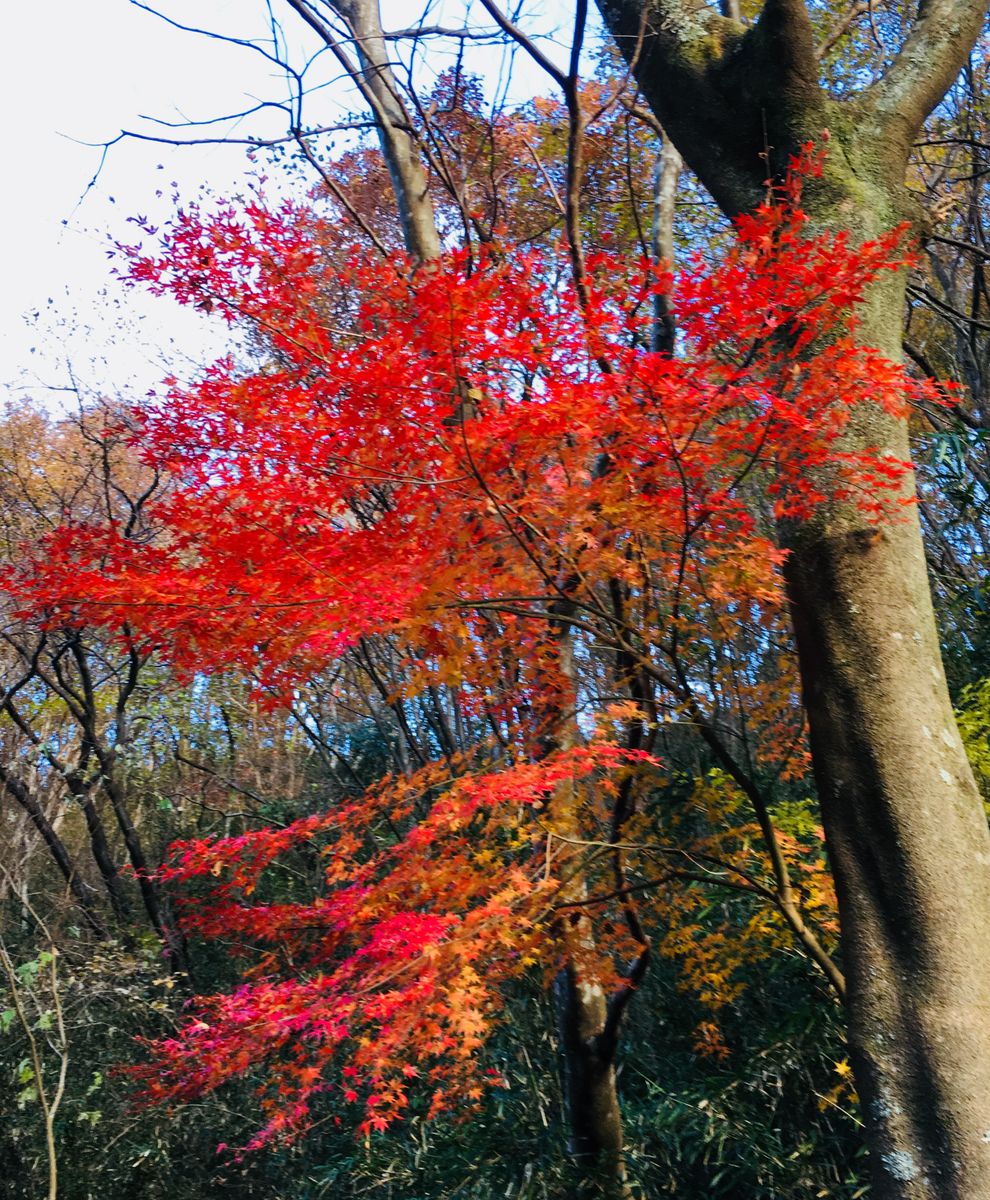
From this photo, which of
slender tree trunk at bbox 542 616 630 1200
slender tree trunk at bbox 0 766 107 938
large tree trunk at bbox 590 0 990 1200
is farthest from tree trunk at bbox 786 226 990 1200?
slender tree trunk at bbox 0 766 107 938

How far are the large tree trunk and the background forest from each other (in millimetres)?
54

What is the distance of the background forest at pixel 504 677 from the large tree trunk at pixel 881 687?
5 centimetres

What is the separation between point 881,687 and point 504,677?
217 centimetres

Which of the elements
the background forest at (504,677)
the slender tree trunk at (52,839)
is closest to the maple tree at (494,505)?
the background forest at (504,677)

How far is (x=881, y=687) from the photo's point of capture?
3.04 m

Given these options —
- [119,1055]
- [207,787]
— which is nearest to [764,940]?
[119,1055]

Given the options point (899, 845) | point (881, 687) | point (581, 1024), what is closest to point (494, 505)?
point (881, 687)

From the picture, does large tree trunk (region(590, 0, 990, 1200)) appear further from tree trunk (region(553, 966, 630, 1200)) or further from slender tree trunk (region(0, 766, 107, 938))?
slender tree trunk (region(0, 766, 107, 938))

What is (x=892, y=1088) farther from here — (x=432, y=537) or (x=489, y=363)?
(x=489, y=363)

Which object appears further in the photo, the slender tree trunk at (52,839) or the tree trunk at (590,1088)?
the slender tree trunk at (52,839)

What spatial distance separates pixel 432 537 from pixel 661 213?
193 centimetres

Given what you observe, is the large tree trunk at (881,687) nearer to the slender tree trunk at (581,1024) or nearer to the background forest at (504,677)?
the background forest at (504,677)

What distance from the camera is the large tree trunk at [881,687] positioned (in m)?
2.76

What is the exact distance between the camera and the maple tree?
3246mm
